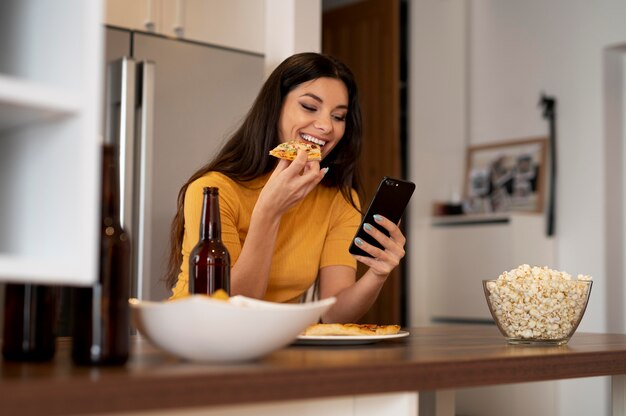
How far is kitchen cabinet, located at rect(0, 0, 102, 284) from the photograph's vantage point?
1.04m

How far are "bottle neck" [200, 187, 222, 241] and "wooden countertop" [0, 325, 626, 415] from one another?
214 mm

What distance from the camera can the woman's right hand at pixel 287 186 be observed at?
6.30ft

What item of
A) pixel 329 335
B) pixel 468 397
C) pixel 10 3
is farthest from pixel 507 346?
pixel 468 397

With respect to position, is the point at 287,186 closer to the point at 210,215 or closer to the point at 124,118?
the point at 210,215

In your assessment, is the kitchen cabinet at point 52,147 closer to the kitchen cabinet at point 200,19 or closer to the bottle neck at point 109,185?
the bottle neck at point 109,185

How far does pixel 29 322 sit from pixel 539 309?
0.93 meters

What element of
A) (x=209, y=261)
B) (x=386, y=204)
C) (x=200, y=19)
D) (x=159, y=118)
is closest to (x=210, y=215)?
(x=209, y=261)

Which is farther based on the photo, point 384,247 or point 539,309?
point 384,247

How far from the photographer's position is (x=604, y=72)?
4.62 m

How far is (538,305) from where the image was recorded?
1640 millimetres

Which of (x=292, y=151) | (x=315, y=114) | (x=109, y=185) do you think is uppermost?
(x=315, y=114)

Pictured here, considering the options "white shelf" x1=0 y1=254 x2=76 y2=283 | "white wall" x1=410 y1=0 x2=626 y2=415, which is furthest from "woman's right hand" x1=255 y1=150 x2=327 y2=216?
"white wall" x1=410 y1=0 x2=626 y2=415

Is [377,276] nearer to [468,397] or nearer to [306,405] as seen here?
[306,405]

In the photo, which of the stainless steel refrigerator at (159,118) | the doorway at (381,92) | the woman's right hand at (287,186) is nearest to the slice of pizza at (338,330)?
the woman's right hand at (287,186)
